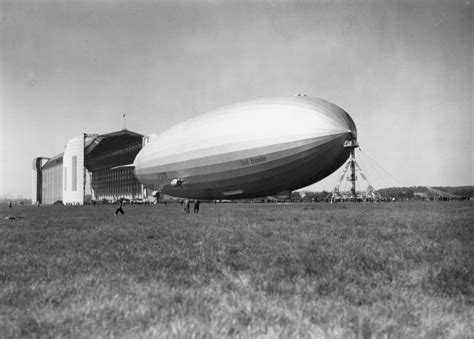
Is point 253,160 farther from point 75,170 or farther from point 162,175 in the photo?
point 75,170

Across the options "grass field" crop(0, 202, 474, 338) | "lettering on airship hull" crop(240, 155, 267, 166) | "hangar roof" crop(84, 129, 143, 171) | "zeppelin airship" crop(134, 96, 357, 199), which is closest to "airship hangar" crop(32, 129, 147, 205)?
"hangar roof" crop(84, 129, 143, 171)

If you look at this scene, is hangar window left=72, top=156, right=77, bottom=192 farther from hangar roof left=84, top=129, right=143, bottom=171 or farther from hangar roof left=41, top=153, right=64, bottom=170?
hangar roof left=41, top=153, right=64, bottom=170

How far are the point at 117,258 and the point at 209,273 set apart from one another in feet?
6.67

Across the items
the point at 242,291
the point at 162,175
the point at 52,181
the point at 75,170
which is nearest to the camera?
the point at 242,291

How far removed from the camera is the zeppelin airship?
28062 mm

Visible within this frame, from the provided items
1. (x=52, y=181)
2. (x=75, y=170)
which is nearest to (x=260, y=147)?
(x=75, y=170)

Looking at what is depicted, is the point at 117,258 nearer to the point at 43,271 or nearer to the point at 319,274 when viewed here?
the point at 43,271

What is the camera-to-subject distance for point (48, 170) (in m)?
82.4

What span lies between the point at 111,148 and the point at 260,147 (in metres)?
48.3

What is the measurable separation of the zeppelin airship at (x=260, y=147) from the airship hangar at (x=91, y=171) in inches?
910

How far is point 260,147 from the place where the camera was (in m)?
29.0

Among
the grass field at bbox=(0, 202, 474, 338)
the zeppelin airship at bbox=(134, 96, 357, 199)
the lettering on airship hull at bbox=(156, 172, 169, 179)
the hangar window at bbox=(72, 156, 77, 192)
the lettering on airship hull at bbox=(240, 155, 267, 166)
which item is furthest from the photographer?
the hangar window at bbox=(72, 156, 77, 192)

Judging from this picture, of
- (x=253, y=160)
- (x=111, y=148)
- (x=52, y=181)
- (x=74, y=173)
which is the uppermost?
(x=111, y=148)

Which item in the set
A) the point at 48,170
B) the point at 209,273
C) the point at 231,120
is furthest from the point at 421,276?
the point at 48,170
